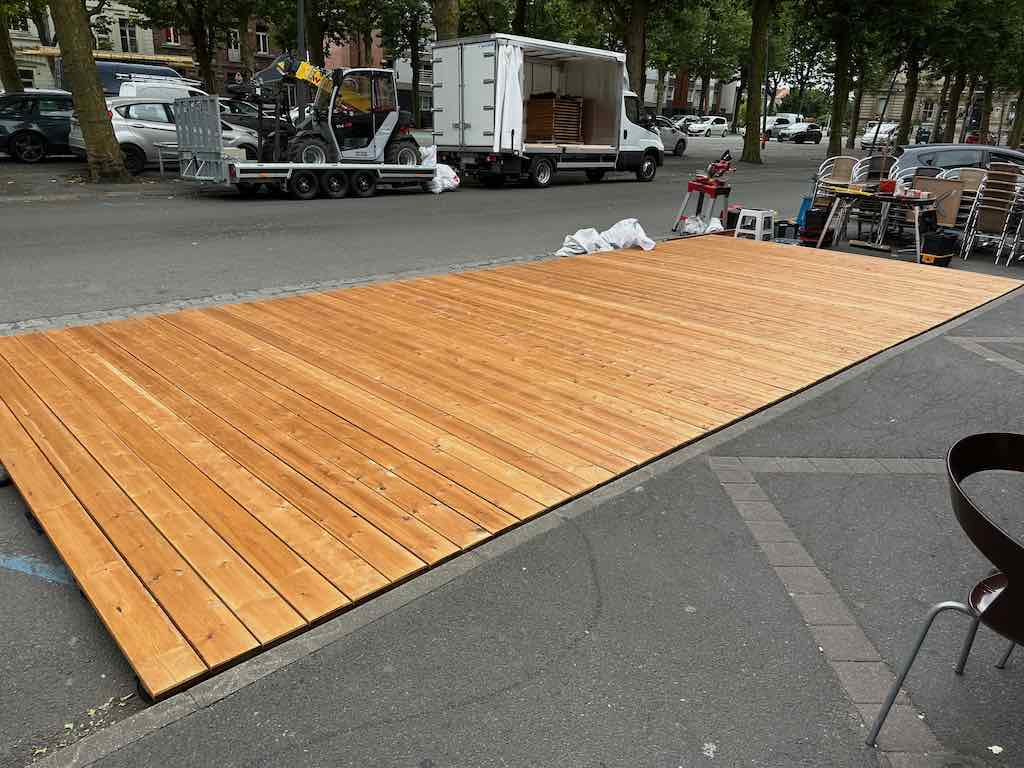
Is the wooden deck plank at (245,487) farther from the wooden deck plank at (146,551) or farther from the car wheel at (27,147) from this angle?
the car wheel at (27,147)

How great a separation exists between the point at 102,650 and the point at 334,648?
2.57 feet

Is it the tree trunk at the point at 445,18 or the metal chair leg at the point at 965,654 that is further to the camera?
the tree trunk at the point at 445,18

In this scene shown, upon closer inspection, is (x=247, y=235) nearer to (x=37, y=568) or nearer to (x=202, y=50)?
(x=37, y=568)

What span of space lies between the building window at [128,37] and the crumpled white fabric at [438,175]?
42.1 metres

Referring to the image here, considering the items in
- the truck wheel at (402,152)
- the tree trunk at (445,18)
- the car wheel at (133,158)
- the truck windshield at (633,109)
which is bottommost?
the car wheel at (133,158)

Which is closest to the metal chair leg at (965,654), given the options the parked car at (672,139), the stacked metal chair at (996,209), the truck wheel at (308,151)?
the stacked metal chair at (996,209)

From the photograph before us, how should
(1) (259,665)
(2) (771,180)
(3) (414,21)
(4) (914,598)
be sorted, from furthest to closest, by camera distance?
1. (3) (414,21)
2. (2) (771,180)
3. (4) (914,598)
4. (1) (259,665)

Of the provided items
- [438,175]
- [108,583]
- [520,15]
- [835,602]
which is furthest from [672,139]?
[108,583]

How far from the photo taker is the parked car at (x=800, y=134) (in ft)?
190

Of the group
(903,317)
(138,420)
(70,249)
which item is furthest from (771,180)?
(138,420)

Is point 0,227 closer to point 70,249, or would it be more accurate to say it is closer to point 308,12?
point 70,249

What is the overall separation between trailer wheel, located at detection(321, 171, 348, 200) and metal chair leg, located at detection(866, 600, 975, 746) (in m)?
15.4

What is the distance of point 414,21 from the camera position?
147 ft

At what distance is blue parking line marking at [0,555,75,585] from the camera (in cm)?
318
